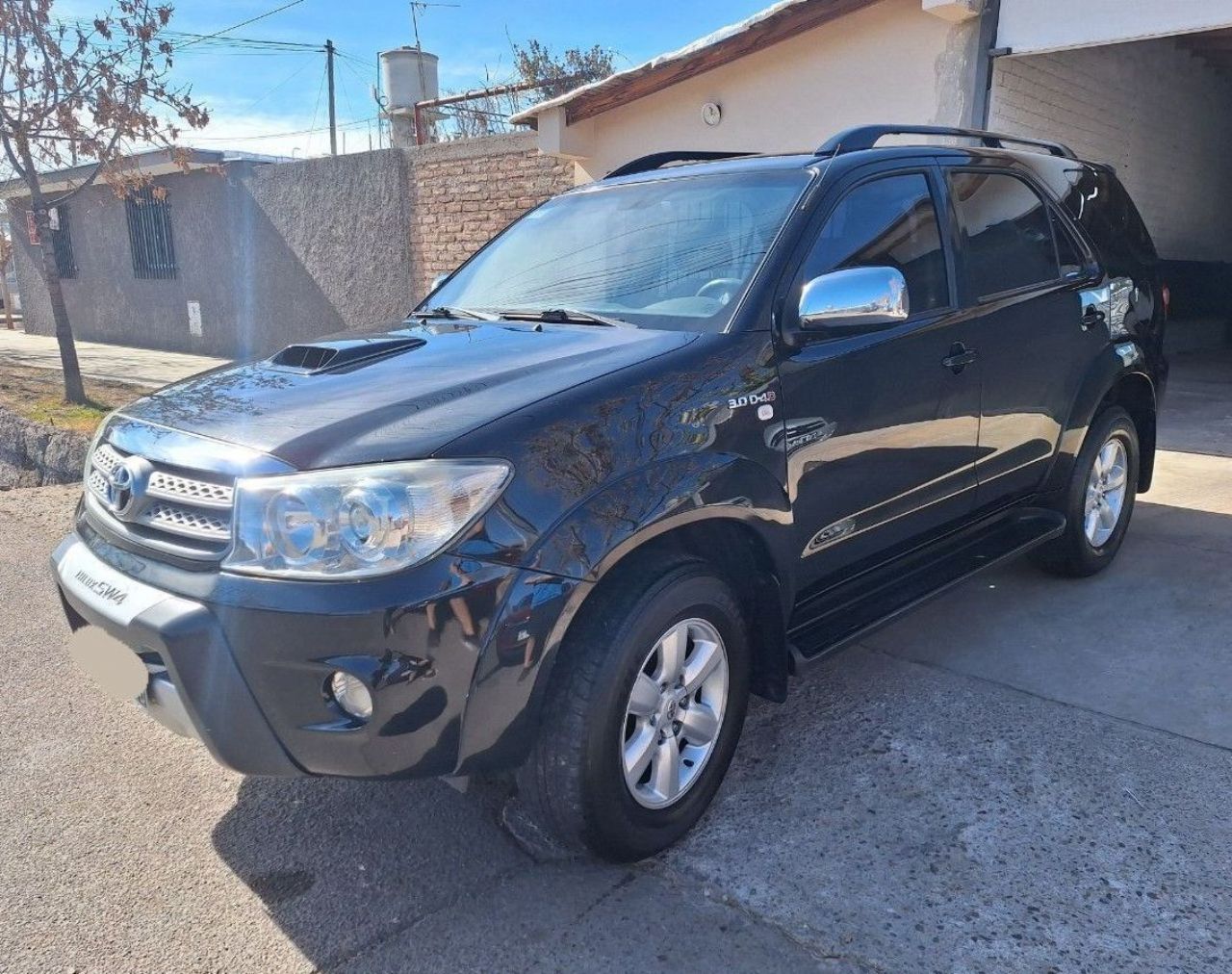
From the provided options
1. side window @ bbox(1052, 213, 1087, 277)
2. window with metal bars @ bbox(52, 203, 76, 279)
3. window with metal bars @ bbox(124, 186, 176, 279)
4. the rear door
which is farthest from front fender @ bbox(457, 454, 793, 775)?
window with metal bars @ bbox(52, 203, 76, 279)

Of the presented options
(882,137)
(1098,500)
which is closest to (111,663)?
(882,137)

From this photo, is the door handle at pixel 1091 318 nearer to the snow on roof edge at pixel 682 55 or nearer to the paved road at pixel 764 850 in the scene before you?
the paved road at pixel 764 850

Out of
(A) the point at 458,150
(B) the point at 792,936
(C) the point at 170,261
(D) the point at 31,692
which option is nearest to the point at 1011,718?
(B) the point at 792,936

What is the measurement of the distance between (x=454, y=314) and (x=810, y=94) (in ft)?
20.4

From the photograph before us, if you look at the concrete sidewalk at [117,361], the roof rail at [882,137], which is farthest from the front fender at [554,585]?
the concrete sidewalk at [117,361]

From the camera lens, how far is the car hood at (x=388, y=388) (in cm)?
229

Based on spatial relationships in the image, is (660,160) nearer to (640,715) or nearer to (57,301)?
(640,715)

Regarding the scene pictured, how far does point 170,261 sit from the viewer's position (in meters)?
16.2

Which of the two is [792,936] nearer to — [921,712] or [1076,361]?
[921,712]

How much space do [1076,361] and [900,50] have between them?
4.74m

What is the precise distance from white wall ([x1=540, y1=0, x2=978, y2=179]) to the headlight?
6928 millimetres

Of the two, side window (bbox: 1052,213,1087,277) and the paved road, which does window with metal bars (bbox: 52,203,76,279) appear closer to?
the paved road

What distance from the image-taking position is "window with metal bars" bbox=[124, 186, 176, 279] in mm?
16109

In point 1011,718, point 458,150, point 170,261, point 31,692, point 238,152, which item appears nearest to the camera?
point 1011,718
